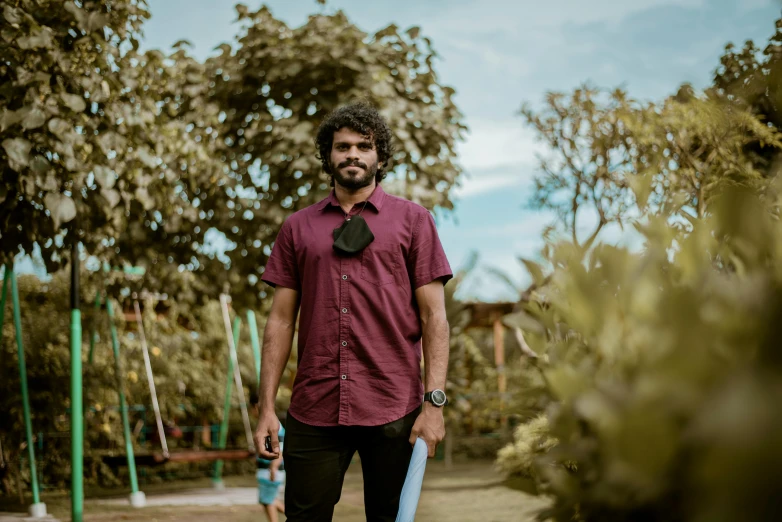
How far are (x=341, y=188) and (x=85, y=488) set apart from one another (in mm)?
6919

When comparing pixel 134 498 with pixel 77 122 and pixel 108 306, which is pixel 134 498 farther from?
pixel 77 122

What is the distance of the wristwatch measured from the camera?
94.1 inches

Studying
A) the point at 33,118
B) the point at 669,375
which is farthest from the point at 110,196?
the point at 669,375

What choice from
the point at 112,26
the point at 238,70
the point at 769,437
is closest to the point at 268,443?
the point at 769,437

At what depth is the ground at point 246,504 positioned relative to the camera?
6477 millimetres

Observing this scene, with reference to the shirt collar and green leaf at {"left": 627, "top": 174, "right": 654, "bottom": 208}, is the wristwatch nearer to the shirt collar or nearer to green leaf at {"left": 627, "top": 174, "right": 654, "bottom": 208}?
the shirt collar

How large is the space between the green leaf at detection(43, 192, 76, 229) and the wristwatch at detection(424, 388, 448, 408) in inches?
90.2

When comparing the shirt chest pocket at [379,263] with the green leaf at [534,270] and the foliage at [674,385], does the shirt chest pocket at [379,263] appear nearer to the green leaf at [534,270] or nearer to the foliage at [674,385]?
the green leaf at [534,270]

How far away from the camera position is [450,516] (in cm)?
685

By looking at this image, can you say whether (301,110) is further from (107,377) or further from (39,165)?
(107,377)

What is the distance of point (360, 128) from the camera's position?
8.67 feet

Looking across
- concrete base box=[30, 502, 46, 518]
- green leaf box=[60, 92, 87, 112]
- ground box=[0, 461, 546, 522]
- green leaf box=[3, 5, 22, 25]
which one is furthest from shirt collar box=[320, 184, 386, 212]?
concrete base box=[30, 502, 46, 518]

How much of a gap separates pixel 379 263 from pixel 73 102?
2.34 m

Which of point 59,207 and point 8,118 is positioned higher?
point 8,118
